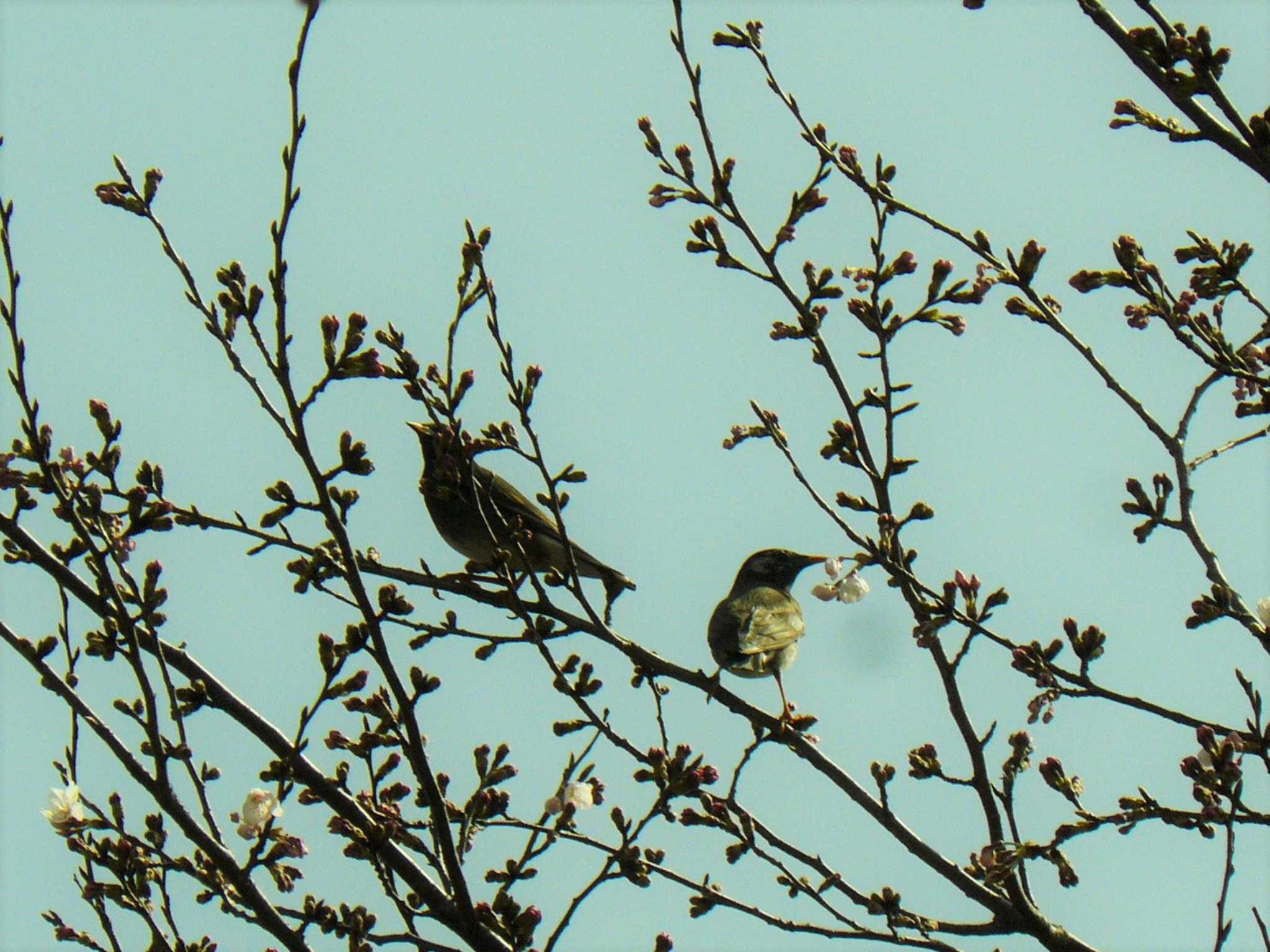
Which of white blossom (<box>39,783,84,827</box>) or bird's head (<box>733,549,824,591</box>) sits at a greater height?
bird's head (<box>733,549,824,591</box>)

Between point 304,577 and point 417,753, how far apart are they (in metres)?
1.21

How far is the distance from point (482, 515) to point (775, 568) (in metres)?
6.05

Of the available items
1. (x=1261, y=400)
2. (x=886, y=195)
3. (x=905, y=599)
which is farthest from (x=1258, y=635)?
(x=886, y=195)

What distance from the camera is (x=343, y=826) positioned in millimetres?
3846

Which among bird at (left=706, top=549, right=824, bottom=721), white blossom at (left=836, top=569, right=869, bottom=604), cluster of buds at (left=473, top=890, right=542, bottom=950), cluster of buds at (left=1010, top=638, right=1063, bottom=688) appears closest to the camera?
cluster of buds at (left=473, top=890, right=542, bottom=950)

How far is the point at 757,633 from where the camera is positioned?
7.28 m

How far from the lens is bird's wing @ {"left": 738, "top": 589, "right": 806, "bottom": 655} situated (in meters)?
7.13

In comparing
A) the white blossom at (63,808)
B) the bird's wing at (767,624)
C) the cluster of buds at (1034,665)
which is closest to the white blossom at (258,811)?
the white blossom at (63,808)

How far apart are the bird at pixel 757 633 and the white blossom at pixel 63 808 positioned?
2.93 metres

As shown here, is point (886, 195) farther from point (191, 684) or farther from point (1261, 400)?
point (191, 684)

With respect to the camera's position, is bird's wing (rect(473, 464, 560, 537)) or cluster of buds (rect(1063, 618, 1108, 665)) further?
bird's wing (rect(473, 464, 560, 537))

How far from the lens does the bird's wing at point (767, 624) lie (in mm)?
7133

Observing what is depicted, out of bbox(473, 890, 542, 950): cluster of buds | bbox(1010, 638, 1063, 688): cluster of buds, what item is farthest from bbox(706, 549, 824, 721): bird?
bbox(473, 890, 542, 950): cluster of buds

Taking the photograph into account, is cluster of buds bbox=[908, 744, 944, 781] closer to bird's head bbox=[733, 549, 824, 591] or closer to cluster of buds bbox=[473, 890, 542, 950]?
cluster of buds bbox=[473, 890, 542, 950]
